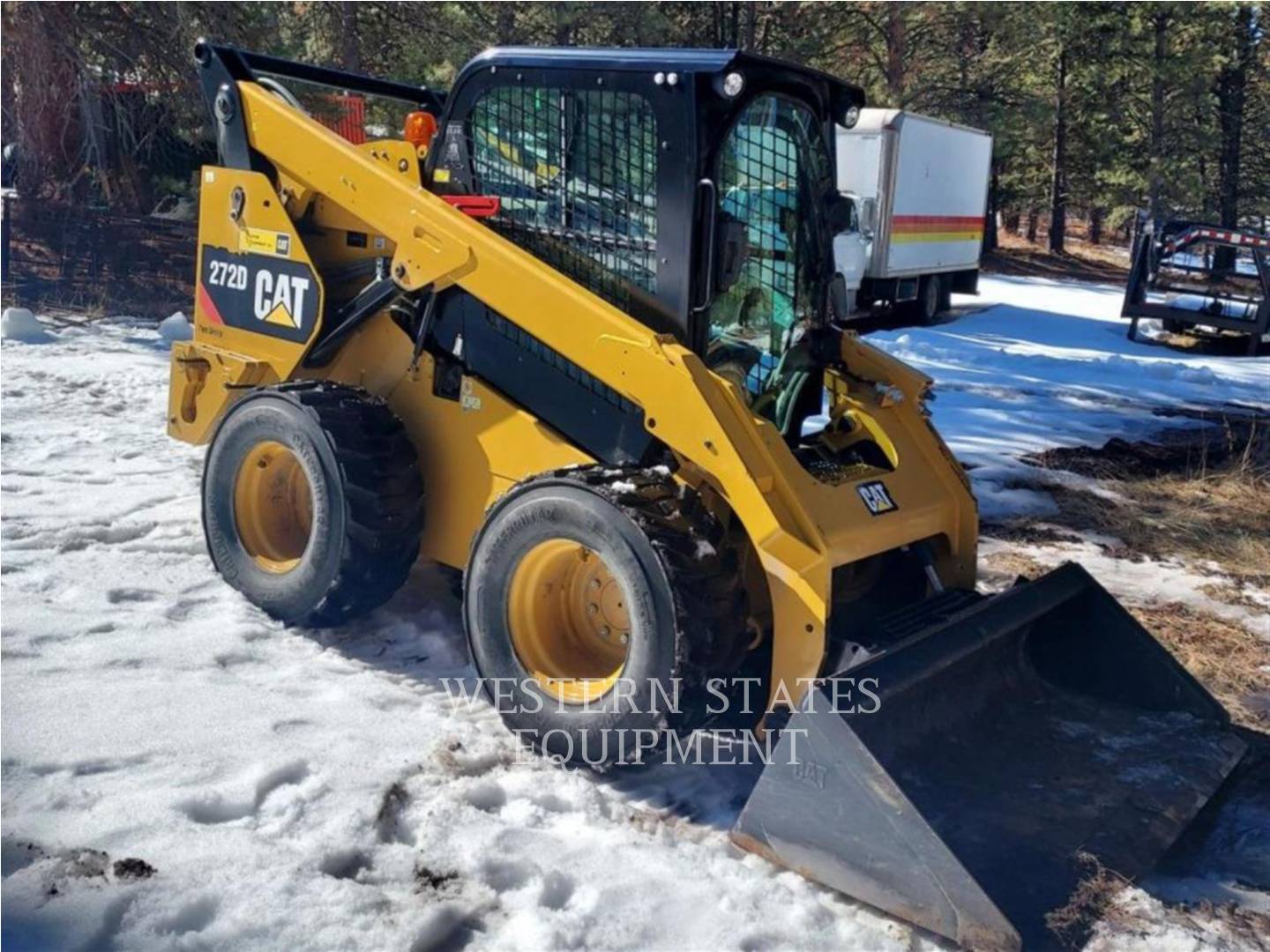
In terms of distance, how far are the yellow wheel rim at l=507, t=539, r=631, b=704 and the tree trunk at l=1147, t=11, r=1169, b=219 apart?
1108 inches

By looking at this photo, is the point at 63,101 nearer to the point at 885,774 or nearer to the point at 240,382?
the point at 240,382

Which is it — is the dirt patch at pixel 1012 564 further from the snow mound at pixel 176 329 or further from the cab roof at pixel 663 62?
the snow mound at pixel 176 329

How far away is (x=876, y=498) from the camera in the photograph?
3.95 meters

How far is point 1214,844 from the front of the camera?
3516 millimetres

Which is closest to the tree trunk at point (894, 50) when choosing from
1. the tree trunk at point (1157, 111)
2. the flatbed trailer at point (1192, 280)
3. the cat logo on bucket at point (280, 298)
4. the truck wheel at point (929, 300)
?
the truck wheel at point (929, 300)

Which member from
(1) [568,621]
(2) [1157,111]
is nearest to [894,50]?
(2) [1157,111]

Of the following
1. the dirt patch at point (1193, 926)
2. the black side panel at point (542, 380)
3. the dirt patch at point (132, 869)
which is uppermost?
the black side panel at point (542, 380)

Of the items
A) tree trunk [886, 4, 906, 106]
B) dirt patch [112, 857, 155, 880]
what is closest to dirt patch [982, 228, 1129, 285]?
tree trunk [886, 4, 906, 106]

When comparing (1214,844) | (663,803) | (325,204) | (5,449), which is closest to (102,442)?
(5,449)

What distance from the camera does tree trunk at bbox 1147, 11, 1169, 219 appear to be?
2780 cm

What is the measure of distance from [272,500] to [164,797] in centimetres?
173

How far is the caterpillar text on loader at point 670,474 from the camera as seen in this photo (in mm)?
3373

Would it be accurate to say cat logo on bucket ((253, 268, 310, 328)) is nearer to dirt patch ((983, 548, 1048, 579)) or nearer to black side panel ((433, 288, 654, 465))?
black side panel ((433, 288, 654, 465))

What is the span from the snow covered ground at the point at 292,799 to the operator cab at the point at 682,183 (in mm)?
1502
